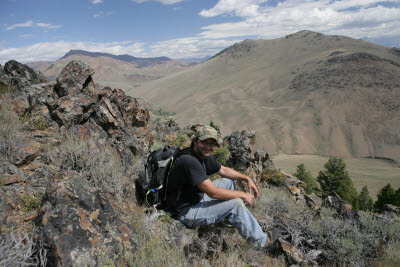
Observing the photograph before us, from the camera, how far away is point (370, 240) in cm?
364

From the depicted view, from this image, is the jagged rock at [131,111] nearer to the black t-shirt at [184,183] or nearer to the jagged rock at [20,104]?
the jagged rock at [20,104]

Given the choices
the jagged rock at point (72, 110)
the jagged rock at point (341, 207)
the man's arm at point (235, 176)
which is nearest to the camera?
the man's arm at point (235, 176)

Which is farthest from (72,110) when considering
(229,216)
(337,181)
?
(337,181)

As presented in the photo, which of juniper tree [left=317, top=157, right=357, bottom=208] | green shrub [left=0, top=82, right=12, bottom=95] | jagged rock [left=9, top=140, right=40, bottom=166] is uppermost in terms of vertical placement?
green shrub [left=0, top=82, right=12, bottom=95]

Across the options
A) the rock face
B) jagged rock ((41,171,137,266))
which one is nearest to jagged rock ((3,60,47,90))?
the rock face

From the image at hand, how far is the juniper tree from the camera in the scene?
17.5m

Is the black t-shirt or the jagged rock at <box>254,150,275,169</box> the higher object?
the black t-shirt

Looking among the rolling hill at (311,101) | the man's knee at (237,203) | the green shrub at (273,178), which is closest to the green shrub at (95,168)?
the man's knee at (237,203)

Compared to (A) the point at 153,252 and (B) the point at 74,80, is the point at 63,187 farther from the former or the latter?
(B) the point at 74,80

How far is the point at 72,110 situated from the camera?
16.8 feet

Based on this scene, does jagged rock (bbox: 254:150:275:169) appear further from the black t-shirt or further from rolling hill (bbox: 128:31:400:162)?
rolling hill (bbox: 128:31:400:162)

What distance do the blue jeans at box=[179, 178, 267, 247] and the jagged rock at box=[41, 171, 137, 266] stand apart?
2.80 feet

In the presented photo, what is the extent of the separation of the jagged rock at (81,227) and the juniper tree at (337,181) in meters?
18.9

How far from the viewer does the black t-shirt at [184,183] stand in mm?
2711
